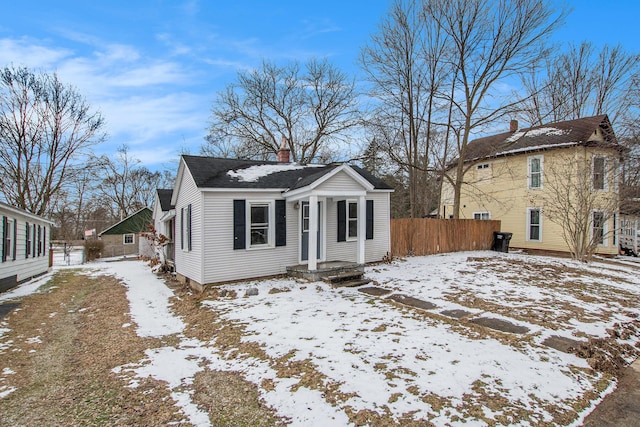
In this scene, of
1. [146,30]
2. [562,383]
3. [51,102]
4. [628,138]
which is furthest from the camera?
[51,102]

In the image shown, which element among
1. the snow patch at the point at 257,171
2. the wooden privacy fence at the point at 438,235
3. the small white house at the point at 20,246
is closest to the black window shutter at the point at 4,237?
the small white house at the point at 20,246

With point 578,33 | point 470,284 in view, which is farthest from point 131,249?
point 578,33

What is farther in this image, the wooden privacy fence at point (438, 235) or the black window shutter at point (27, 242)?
the wooden privacy fence at point (438, 235)

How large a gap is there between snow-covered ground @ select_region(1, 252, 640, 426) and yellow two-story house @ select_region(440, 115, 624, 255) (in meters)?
7.84

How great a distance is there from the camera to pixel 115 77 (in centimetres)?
1299

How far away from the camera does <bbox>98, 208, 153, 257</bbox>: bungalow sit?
1045 inches

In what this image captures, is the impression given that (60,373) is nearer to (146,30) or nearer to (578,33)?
(146,30)

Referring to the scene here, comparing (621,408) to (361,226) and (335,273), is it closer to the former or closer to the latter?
(335,273)

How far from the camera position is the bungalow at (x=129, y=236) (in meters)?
26.5

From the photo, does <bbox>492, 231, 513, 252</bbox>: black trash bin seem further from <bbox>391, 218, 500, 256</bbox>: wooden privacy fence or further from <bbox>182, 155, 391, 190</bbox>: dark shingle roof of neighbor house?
<bbox>182, 155, 391, 190</bbox>: dark shingle roof of neighbor house

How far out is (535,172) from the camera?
58.2 ft

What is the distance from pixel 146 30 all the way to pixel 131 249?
24.0 m

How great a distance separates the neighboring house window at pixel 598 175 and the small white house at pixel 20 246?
19688mm

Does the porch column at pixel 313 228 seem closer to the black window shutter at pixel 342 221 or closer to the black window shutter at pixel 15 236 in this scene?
the black window shutter at pixel 342 221
